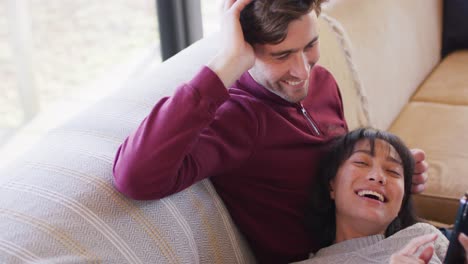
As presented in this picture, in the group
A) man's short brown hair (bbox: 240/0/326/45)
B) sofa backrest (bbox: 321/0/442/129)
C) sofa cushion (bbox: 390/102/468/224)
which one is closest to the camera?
man's short brown hair (bbox: 240/0/326/45)

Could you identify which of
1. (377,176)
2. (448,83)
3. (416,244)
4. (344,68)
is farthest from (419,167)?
(448,83)

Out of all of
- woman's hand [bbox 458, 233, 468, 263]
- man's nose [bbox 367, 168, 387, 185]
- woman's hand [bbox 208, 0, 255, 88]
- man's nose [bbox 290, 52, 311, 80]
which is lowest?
man's nose [bbox 367, 168, 387, 185]

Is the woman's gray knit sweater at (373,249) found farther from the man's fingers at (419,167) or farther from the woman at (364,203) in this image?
the man's fingers at (419,167)

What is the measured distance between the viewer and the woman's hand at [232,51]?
1.17m

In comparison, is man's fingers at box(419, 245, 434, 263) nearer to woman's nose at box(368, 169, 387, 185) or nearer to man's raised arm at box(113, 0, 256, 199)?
woman's nose at box(368, 169, 387, 185)

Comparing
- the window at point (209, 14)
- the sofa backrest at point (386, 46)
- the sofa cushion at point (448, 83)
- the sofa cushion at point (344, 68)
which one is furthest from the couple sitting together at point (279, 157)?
the window at point (209, 14)

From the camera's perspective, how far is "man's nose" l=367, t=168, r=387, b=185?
1.35 m

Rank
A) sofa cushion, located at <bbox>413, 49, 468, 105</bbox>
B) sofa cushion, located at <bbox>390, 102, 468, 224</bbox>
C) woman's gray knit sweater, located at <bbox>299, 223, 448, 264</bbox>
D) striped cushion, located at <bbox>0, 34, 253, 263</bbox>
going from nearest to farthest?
striped cushion, located at <bbox>0, 34, 253, 263</bbox> < woman's gray knit sweater, located at <bbox>299, 223, 448, 264</bbox> < sofa cushion, located at <bbox>390, 102, 468, 224</bbox> < sofa cushion, located at <bbox>413, 49, 468, 105</bbox>

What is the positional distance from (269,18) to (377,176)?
0.41 m

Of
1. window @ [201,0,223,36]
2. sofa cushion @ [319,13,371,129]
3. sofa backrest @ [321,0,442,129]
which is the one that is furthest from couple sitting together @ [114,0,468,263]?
window @ [201,0,223,36]

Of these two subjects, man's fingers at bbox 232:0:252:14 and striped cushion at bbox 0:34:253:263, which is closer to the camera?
striped cushion at bbox 0:34:253:263

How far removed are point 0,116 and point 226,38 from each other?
177cm

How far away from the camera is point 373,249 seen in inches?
52.0

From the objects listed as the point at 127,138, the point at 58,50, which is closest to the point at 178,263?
the point at 127,138
